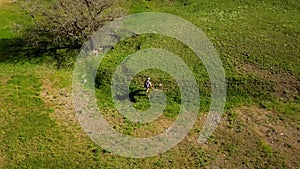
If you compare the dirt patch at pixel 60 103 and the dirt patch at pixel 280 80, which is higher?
the dirt patch at pixel 280 80

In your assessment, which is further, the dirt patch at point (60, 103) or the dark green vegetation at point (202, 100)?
the dirt patch at point (60, 103)

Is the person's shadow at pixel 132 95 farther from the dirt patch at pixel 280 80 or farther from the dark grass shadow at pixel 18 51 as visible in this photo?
the dark grass shadow at pixel 18 51

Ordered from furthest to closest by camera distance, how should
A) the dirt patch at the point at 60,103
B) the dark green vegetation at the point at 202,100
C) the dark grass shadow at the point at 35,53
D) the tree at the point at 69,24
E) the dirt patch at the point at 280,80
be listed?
the tree at the point at 69,24, the dark grass shadow at the point at 35,53, the dirt patch at the point at 280,80, the dirt patch at the point at 60,103, the dark green vegetation at the point at 202,100

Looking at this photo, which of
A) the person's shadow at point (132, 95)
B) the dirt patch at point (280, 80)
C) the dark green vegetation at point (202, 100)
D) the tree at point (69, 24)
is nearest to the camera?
the dark green vegetation at point (202, 100)

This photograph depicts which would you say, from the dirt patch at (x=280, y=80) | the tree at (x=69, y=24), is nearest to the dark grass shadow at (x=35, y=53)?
the tree at (x=69, y=24)

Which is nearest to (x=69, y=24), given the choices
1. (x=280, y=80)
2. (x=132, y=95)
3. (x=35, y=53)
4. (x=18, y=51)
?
(x=35, y=53)

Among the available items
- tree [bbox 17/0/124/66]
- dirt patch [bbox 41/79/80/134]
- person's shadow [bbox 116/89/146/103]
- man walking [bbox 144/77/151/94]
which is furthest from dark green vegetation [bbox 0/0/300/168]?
tree [bbox 17/0/124/66]

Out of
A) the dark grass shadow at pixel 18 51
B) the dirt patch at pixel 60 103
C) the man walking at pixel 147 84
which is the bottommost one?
the dirt patch at pixel 60 103
